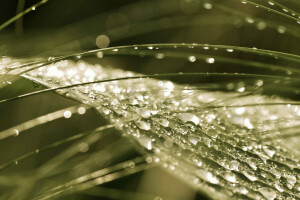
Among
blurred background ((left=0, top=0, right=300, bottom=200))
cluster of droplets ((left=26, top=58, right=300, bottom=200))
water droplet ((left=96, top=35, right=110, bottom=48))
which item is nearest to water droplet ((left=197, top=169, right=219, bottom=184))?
cluster of droplets ((left=26, top=58, right=300, bottom=200))

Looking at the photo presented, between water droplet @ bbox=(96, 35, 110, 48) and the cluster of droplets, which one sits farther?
water droplet @ bbox=(96, 35, 110, 48)

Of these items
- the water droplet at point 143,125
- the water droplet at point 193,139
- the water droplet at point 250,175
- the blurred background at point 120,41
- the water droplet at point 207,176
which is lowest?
the water droplet at point 207,176

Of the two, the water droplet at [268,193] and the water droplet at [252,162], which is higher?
the water droplet at [252,162]

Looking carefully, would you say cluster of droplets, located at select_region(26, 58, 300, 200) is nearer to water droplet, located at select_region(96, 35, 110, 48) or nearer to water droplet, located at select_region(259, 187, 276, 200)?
water droplet, located at select_region(259, 187, 276, 200)

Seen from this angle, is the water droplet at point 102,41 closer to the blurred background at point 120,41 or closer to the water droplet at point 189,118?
the blurred background at point 120,41

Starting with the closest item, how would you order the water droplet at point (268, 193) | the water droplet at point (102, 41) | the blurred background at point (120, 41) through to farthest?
the water droplet at point (268, 193), the blurred background at point (120, 41), the water droplet at point (102, 41)

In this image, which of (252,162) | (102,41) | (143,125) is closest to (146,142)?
(143,125)

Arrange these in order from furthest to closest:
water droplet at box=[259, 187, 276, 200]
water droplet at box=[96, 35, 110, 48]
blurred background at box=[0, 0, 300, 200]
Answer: water droplet at box=[96, 35, 110, 48], blurred background at box=[0, 0, 300, 200], water droplet at box=[259, 187, 276, 200]

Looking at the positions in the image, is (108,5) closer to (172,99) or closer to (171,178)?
(171,178)

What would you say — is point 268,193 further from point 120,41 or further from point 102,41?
point 102,41

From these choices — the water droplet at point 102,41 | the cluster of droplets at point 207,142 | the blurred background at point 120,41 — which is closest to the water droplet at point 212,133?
the cluster of droplets at point 207,142

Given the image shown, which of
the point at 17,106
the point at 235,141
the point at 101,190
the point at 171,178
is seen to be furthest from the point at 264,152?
the point at 17,106
